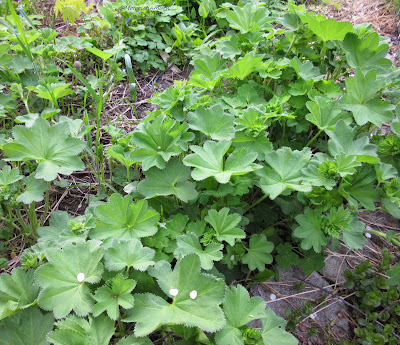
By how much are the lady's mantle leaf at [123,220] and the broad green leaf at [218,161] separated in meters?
0.31

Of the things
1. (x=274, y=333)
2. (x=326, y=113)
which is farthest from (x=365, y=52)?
(x=274, y=333)

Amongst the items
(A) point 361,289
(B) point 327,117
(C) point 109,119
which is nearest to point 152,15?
(C) point 109,119

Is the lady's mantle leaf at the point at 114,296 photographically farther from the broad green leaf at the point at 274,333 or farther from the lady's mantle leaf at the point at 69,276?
the broad green leaf at the point at 274,333

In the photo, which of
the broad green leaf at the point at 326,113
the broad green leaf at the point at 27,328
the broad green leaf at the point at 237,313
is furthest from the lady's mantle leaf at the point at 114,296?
the broad green leaf at the point at 326,113

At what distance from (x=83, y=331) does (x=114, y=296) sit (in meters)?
0.17

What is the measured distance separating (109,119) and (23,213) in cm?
99

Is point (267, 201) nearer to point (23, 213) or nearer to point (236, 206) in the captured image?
point (236, 206)

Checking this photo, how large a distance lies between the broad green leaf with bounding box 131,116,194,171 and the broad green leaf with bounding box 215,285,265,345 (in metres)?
0.74

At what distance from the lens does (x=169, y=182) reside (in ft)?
6.20

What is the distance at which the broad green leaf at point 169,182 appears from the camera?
185cm

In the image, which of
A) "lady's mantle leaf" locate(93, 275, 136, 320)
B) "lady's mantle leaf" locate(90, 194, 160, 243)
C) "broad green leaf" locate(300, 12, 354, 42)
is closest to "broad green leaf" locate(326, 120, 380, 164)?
"broad green leaf" locate(300, 12, 354, 42)

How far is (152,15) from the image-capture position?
336cm

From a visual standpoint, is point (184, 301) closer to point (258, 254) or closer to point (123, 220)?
point (123, 220)

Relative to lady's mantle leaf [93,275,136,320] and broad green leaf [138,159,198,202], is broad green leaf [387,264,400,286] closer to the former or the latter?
broad green leaf [138,159,198,202]
